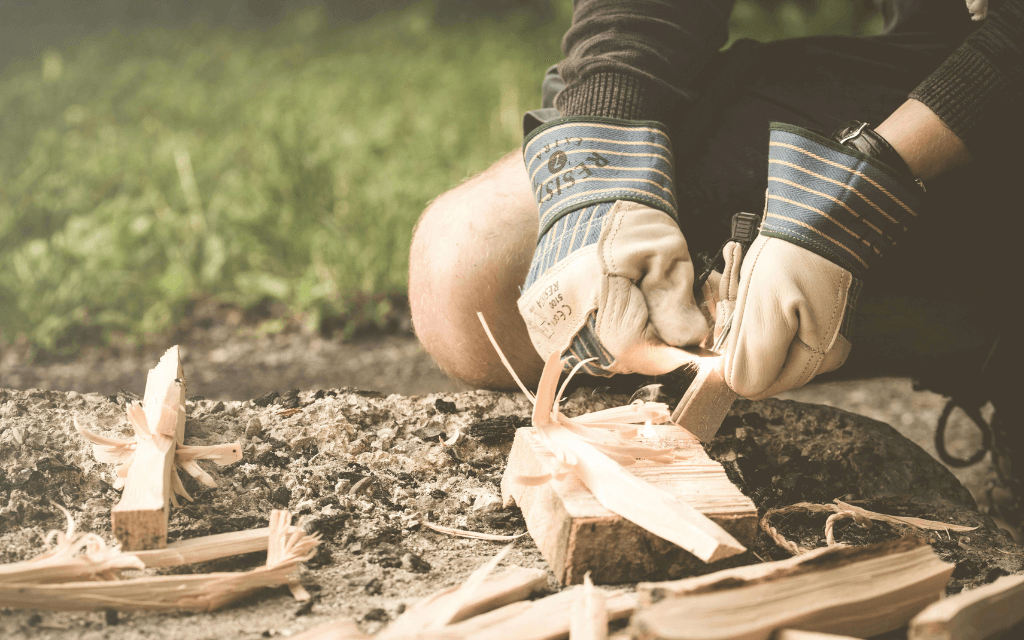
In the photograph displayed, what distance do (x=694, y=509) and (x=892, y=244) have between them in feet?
2.20

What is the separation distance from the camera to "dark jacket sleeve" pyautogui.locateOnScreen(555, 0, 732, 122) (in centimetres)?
163

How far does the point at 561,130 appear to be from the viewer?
59.6 inches

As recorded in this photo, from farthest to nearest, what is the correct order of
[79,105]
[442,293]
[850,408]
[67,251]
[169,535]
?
[79,105]
[67,251]
[850,408]
[442,293]
[169,535]

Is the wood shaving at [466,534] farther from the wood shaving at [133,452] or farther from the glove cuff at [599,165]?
the glove cuff at [599,165]

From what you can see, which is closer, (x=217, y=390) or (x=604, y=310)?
(x=604, y=310)

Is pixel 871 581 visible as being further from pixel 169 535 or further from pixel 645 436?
pixel 169 535

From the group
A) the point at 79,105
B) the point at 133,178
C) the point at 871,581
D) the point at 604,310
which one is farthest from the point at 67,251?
the point at 871,581

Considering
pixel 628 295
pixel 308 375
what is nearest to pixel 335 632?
pixel 628 295

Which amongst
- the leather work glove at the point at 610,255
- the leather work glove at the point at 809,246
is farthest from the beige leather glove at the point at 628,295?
the leather work glove at the point at 809,246

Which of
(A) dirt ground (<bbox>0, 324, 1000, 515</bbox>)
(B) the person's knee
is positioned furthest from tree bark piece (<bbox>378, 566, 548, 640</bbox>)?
(A) dirt ground (<bbox>0, 324, 1000, 515</bbox>)

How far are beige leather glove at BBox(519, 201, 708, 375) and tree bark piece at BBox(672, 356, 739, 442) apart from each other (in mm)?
47

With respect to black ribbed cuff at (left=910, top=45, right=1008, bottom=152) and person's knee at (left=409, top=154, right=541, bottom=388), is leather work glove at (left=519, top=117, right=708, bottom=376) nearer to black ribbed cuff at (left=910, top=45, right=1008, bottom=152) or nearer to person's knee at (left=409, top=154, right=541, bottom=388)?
person's knee at (left=409, top=154, right=541, bottom=388)

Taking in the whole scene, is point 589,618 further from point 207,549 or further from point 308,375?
point 308,375

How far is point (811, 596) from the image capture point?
2.93 ft
